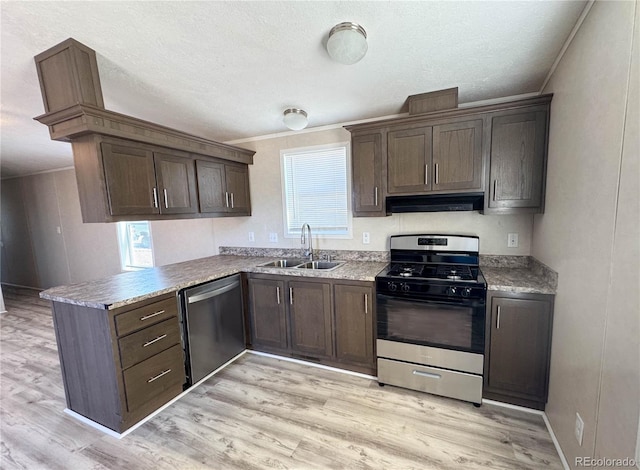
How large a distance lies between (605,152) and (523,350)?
4.59ft

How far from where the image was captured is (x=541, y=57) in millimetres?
1791

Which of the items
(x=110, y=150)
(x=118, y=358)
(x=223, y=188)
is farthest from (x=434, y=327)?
(x=110, y=150)

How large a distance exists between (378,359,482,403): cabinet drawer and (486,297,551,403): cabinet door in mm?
154

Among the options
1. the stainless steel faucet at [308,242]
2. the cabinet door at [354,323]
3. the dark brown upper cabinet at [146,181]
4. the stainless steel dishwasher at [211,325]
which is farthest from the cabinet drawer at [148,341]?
the stainless steel faucet at [308,242]

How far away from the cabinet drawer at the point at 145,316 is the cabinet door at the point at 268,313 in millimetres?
832

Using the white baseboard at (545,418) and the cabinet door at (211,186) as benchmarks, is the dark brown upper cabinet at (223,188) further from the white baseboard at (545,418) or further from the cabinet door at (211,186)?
the white baseboard at (545,418)

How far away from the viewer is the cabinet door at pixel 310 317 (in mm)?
2500

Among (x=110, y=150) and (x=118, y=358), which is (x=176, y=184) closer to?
(x=110, y=150)

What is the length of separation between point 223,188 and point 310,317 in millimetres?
1808

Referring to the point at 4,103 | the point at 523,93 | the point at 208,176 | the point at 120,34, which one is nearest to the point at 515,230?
the point at 523,93

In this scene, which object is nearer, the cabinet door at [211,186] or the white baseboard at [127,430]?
the white baseboard at [127,430]

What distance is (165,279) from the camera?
92.5 inches

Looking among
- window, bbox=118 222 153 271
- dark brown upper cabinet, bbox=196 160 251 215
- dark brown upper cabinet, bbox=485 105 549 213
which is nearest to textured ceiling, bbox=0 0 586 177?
dark brown upper cabinet, bbox=485 105 549 213

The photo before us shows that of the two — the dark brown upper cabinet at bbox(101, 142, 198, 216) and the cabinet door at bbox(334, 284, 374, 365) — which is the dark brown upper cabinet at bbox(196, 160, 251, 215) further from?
the cabinet door at bbox(334, 284, 374, 365)
